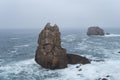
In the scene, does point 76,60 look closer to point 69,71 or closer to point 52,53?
point 52,53

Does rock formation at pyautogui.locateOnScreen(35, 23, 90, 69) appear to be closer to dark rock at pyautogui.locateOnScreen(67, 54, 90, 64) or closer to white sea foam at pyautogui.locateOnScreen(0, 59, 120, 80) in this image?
dark rock at pyautogui.locateOnScreen(67, 54, 90, 64)

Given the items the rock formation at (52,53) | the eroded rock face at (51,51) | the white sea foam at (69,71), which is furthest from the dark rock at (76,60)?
the eroded rock face at (51,51)

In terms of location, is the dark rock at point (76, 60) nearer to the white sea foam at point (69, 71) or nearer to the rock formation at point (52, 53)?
the rock formation at point (52, 53)

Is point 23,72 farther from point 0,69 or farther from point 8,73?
point 0,69

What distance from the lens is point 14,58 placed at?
7338cm

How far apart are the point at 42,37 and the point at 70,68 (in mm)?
12403

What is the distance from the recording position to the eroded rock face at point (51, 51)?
57925 mm

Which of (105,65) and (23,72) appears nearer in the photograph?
(23,72)

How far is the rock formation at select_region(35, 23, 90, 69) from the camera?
5800 centimetres

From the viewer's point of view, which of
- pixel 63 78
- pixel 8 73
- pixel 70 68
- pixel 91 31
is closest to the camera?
pixel 63 78

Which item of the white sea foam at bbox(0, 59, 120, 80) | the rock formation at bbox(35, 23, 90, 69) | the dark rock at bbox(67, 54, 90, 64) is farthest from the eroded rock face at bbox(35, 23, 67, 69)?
the dark rock at bbox(67, 54, 90, 64)

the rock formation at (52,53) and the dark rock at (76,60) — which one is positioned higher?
the rock formation at (52,53)

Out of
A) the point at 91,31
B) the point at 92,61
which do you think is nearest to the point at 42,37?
the point at 92,61

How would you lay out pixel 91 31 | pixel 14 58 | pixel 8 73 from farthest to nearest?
1. pixel 91 31
2. pixel 14 58
3. pixel 8 73
